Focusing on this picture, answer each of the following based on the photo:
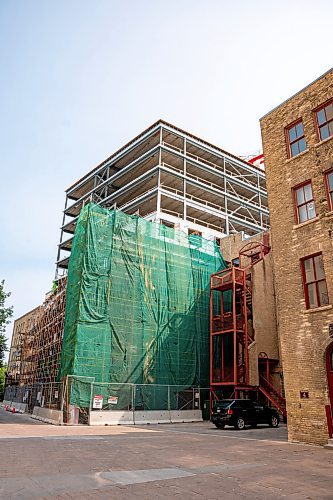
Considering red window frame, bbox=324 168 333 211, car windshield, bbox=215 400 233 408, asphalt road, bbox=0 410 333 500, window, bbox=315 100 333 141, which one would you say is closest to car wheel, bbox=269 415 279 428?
car windshield, bbox=215 400 233 408

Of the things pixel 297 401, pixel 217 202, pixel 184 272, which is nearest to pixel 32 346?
pixel 184 272

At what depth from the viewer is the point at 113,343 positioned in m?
24.1

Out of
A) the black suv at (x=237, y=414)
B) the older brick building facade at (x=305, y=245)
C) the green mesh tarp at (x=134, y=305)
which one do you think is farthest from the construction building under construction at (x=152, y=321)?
the older brick building facade at (x=305, y=245)

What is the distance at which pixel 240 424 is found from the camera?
19.3 meters

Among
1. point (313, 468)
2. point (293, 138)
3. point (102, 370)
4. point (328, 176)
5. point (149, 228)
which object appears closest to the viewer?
point (313, 468)

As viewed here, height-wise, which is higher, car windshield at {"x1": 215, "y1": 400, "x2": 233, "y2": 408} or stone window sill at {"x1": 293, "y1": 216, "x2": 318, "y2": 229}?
stone window sill at {"x1": 293, "y1": 216, "x2": 318, "y2": 229}

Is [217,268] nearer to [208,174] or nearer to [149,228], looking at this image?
[149,228]

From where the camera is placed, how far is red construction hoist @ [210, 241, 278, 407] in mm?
25719

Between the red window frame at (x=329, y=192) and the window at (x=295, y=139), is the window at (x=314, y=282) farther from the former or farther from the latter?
the window at (x=295, y=139)

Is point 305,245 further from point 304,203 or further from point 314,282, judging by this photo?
point 304,203

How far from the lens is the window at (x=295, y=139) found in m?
16.5

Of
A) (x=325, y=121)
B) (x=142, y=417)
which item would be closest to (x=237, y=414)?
(x=142, y=417)

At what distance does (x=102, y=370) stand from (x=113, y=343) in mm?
1807

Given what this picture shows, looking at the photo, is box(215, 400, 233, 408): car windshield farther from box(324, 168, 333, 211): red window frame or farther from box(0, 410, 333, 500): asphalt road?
box(324, 168, 333, 211): red window frame
